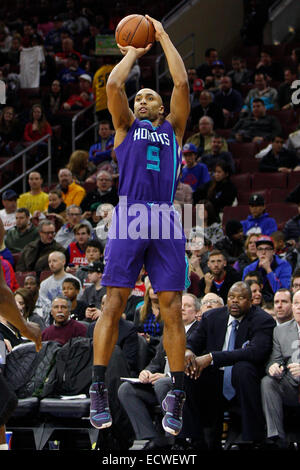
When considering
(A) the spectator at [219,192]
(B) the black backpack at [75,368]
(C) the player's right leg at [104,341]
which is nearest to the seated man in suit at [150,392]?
(B) the black backpack at [75,368]

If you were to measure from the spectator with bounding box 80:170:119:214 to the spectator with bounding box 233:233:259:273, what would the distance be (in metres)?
2.66

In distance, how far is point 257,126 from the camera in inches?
542

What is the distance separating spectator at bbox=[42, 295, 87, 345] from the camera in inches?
351

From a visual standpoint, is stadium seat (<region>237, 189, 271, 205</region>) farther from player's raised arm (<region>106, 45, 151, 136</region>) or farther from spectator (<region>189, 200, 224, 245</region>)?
player's raised arm (<region>106, 45, 151, 136</region>)

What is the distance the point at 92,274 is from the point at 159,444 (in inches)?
105

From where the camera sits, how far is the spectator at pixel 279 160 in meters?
12.6

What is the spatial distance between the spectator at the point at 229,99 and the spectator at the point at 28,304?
644 centimetres

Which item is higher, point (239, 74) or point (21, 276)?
point (239, 74)

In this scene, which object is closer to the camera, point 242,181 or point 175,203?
point 175,203

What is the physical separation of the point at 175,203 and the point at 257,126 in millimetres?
2802

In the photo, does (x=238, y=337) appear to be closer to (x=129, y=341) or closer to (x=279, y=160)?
(x=129, y=341)

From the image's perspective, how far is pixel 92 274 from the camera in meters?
9.87

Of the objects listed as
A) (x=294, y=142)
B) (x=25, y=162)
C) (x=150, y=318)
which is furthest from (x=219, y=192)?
(x=25, y=162)

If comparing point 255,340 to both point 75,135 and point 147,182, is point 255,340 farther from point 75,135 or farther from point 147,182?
point 75,135
